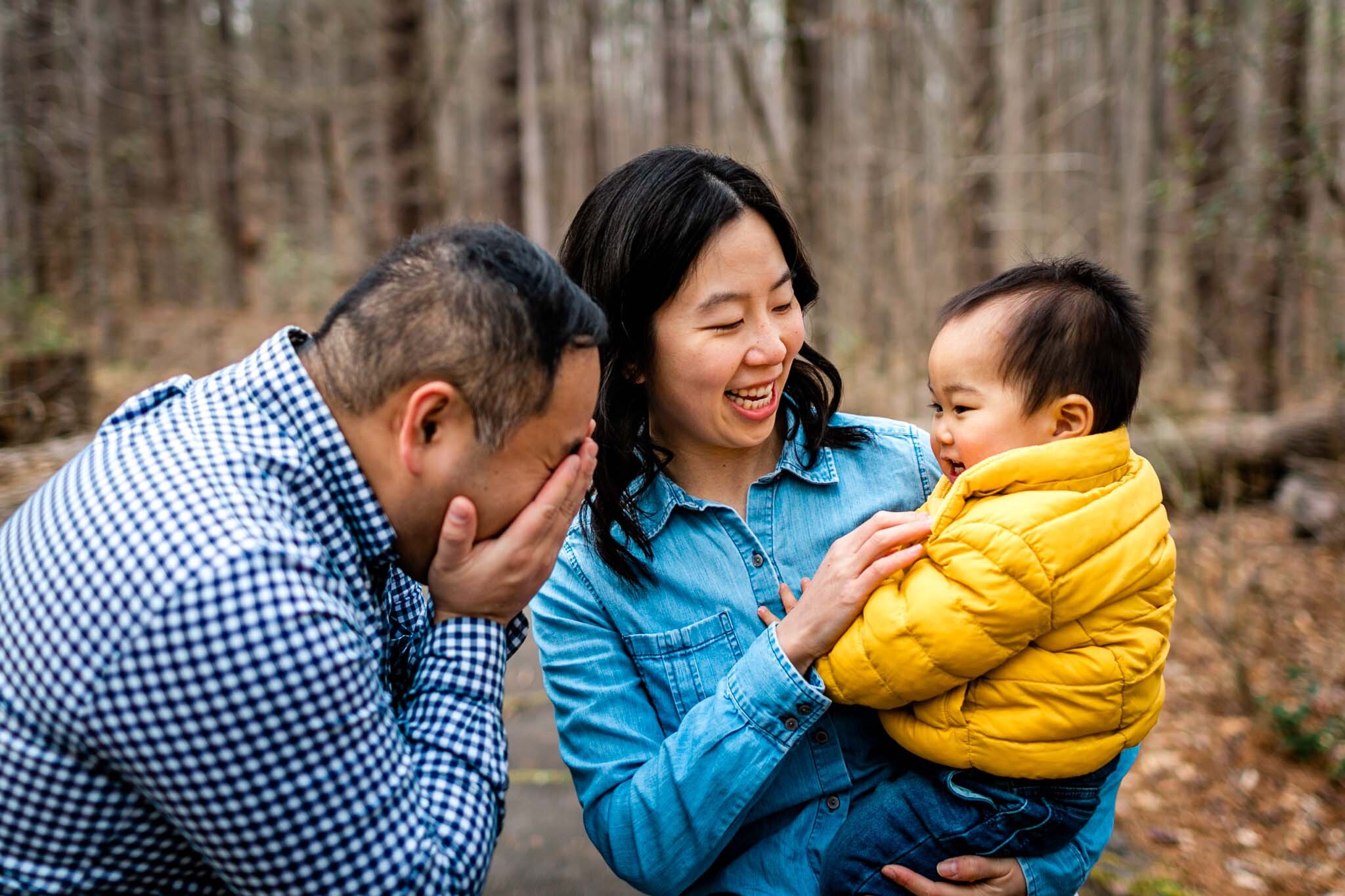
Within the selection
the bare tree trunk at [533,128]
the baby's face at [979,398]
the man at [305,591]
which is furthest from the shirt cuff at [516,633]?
the bare tree trunk at [533,128]

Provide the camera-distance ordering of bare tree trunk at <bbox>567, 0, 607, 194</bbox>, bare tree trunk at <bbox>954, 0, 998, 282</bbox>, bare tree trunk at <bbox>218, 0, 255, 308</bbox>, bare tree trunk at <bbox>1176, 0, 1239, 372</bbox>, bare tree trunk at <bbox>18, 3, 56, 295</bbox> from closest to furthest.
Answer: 1. bare tree trunk at <bbox>1176, 0, 1239, 372</bbox>
2. bare tree trunk at <bbox>954, 0, 998, 282</bbox>
3. bare tree trunk at <bbox>18, 3, 56, 295</bbox>
4. bare tree trunk at <bbox>218, 0, 255, 308</bbox>
5. bare tree trunk at <bbox>567, 0, 607, 194</bbox>

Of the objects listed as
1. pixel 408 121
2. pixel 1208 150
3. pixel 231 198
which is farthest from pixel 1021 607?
pixel 231 198

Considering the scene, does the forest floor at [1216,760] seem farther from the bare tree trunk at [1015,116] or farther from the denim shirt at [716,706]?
the bare tree trunk at [1015,116]

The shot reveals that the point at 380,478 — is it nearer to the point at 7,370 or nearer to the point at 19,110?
the point at 7,370

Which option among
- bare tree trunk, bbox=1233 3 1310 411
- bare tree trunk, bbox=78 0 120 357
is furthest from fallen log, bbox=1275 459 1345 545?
bare tree trunk, bbox=78 0 120 357

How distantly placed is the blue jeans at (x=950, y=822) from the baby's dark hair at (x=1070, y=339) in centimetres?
68

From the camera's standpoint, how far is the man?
48.6 inches

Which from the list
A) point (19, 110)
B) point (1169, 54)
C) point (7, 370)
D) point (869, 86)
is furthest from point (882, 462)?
point (869, 86)

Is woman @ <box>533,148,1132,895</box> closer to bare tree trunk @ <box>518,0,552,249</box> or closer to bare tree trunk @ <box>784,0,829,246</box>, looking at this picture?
bare tree trunk @ <box>784,0,829,246</box>

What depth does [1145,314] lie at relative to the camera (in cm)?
207

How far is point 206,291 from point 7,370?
408 inches

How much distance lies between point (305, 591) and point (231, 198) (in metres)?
17.8

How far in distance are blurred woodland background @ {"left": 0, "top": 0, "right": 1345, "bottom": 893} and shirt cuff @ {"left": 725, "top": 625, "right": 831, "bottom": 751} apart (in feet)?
3.78

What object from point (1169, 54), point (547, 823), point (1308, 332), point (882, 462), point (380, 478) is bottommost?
point (547, 823)
